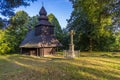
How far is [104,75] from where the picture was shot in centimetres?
1210

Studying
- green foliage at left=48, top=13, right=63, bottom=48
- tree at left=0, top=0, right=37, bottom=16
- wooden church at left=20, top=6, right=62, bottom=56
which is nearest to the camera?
tree at left=0, top=0, right=37, bottom=16

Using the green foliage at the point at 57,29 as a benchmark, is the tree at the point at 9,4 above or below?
below

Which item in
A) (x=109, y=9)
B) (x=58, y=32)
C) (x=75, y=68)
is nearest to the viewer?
(x=75, y=68)

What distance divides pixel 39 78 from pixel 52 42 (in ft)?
89.5

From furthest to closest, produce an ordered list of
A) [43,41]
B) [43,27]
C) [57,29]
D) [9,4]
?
[57,29] < [43,27] < [43,41] < [9,4]

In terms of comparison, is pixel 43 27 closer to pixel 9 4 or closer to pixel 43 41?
pixel 43 41

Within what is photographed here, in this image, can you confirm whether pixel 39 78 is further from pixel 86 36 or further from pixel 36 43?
pixel 86 36

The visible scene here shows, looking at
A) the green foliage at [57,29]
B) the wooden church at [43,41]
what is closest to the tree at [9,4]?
the wooden church at [43,41]

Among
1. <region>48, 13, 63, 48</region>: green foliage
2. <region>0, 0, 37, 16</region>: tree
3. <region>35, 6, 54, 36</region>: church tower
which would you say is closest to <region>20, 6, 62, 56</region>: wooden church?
<region>35, 6, 54, 36</region>: church tower

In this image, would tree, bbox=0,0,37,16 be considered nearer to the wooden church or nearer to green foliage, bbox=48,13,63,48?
the wooden church

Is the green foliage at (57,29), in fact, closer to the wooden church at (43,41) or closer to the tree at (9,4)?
the wooden church at (43,41)

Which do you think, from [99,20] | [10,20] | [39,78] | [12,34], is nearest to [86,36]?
[12,34]

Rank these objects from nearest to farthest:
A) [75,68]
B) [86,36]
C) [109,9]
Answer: [75,68] < [109,9] < [86,36]

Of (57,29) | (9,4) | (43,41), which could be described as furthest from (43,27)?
(9,4)
